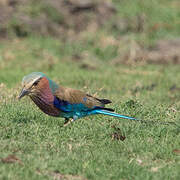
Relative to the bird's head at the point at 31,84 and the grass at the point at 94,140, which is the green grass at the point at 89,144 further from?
the bird's head at the point at 31,84

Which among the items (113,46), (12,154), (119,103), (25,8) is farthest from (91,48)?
(12,154)

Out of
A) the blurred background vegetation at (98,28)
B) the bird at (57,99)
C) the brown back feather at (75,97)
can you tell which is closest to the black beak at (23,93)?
the bird at (57,99)

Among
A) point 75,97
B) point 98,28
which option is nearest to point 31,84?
point 75,97

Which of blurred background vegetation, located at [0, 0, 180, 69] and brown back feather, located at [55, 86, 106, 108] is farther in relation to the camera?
blurred background vegetation, located at [0, 0, 180, 69]

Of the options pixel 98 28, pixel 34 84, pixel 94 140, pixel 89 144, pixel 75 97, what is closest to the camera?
pixel 89 144

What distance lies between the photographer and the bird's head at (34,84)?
6328 millimetres

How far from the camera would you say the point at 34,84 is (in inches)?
252

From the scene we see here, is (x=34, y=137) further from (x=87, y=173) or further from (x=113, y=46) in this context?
(x=113, y=46)

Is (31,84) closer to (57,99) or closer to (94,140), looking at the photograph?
(57,99)

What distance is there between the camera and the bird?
252 inches

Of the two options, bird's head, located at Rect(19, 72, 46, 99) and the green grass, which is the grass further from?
bird's head, located at Rect(19, 72, 46, 99)

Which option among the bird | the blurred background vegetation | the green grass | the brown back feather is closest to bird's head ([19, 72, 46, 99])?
the bird

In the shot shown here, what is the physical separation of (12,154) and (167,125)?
2447 millimetres

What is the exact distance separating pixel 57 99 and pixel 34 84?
401 millimetres
